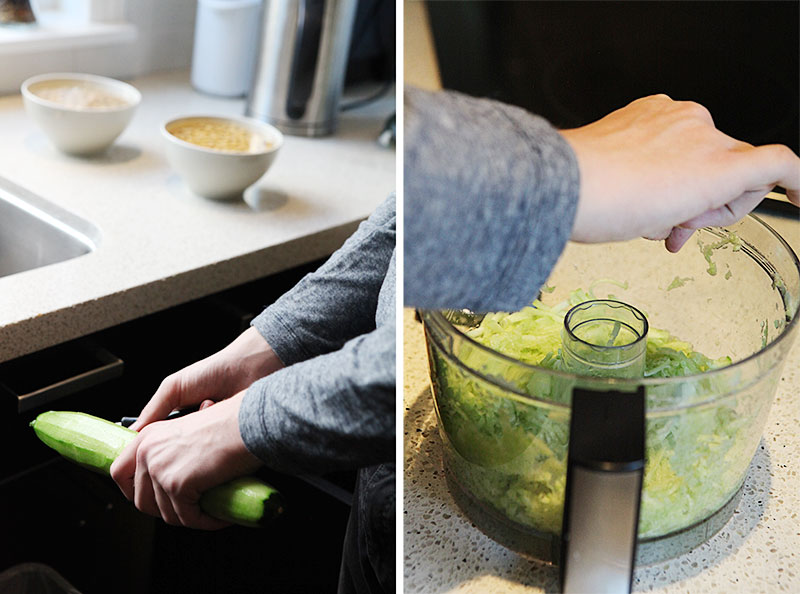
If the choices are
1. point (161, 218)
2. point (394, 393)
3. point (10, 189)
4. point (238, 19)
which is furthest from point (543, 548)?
point (238, 19)

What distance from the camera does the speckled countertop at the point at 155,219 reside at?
0.73m

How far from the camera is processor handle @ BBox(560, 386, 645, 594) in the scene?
1.15 ft

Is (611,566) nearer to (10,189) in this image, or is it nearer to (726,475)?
(726,475)

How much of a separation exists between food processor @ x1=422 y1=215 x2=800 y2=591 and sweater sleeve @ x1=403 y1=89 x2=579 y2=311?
0.08 m

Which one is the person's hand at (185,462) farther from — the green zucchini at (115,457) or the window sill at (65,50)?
the window sill at (65,50)

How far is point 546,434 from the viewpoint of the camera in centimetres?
42

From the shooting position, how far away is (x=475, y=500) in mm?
488

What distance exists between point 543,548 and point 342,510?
0.41 feet

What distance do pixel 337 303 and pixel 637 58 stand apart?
65 cm

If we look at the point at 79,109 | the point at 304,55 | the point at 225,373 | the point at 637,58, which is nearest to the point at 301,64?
the point at 304,55

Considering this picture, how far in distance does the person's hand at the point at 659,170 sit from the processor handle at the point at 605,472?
70 mm

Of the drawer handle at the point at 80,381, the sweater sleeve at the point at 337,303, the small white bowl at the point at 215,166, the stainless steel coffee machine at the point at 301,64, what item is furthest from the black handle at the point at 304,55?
the sweater sleeve at the point at 337,303

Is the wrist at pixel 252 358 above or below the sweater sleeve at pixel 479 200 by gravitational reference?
below

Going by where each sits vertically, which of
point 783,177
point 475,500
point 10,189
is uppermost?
point 783,177
